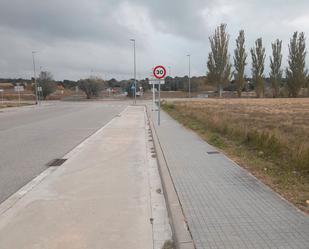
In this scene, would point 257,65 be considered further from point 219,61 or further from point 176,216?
point 176,216

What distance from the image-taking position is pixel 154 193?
4.89 metres

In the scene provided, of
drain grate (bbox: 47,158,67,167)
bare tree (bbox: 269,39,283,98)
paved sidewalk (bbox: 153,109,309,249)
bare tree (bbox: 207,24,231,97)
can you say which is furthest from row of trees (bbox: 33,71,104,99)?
paved sidewalk (bbox: 153,109,309,249)

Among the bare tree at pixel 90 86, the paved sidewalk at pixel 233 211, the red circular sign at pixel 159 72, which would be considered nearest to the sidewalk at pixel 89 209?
the paved sidewalk at pixel 233 211

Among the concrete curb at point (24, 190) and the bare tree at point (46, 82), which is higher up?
the bare tree at point (46, 82)

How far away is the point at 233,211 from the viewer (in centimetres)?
387

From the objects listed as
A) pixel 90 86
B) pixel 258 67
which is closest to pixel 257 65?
pixel 258 67

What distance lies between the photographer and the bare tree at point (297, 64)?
220 ft

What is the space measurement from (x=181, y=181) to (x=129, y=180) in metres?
1.11

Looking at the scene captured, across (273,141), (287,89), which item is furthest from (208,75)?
(273,141)

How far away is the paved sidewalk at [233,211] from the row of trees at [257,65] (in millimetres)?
66171

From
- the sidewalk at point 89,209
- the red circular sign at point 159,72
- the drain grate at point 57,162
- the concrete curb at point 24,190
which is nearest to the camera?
the sidewalk at point 89,209

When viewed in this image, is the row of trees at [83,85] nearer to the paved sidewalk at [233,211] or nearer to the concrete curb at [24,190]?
the concrete curb at [24,190]

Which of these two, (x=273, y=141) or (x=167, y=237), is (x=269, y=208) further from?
(x=273, y=141)

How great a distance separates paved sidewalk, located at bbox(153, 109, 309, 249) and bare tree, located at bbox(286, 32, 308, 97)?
231 feet
